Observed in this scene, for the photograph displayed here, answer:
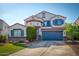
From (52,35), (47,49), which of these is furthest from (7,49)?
(52,35)

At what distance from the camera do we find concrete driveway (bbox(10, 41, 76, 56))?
6559 millimetres

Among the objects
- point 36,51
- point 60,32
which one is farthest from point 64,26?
point 36,51

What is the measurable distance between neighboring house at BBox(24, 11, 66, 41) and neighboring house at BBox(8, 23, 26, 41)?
104mm

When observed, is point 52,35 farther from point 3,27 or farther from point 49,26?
point 3,27

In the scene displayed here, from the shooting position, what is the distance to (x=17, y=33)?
260 inches

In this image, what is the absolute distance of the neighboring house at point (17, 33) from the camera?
6609mm

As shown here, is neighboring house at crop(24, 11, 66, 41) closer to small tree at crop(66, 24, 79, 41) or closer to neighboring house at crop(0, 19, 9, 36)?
small tree at crop(66, 24, 79, 41)

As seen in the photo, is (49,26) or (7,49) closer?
(7,49)

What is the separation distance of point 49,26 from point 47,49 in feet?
1.12

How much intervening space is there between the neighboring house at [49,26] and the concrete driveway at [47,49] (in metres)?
0.07

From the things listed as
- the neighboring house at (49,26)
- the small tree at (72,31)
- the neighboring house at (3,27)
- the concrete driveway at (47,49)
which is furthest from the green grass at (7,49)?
the small tree at (72,31)

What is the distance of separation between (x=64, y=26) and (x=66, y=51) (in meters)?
0.36

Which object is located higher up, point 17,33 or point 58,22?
point 58,22

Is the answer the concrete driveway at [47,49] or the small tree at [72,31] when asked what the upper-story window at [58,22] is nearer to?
the small tree at [72,31]
